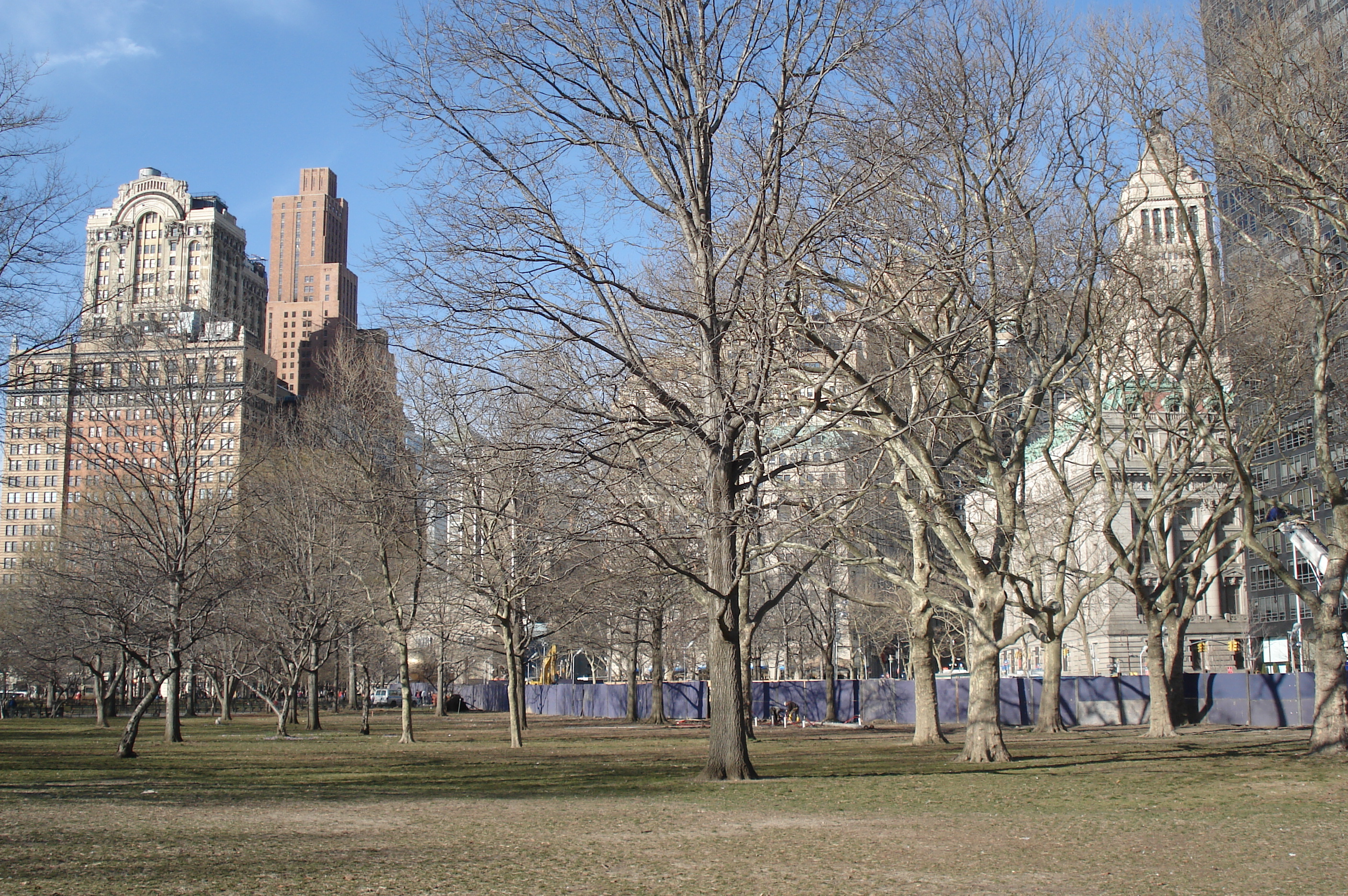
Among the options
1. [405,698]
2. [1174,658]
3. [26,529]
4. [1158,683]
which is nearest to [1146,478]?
[1174,658]

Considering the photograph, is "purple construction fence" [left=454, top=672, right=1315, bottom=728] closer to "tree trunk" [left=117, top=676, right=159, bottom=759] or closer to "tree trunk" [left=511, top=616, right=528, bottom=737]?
"tree trunk" [left=511, top=616, right=528, bottom=737]

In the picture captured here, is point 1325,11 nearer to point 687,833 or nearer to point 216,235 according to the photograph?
point 687,833

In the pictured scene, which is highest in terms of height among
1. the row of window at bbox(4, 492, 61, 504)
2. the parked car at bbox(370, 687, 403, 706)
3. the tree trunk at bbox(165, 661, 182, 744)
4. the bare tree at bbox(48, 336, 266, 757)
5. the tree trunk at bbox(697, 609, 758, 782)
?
the row of window at bbox(4, 492, 61, 504)

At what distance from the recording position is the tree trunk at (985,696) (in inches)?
720

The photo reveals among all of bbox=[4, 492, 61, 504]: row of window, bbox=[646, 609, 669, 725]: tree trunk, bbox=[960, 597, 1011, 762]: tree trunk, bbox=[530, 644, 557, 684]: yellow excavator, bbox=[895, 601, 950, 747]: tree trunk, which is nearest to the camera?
bbox=[960, 597, 1011, 762]: tree trunk

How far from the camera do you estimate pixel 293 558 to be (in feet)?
109

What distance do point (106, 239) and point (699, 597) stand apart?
2446cm

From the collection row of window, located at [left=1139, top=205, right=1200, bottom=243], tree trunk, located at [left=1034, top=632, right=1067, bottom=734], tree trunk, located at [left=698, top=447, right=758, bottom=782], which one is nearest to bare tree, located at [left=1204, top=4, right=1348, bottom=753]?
row of window, located at [left=1139, top=205, right=1200, bottom=243]

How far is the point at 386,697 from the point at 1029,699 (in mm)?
Answer: 61800

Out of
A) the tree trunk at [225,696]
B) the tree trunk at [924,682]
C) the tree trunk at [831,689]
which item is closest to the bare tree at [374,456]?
the tree trunk at [924,682]

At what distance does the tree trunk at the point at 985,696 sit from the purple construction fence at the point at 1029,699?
13877mm

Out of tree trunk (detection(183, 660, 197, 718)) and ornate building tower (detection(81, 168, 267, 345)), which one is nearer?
ornate building tower (detection(81, 168, 267, 345))

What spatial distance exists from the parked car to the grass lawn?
215 ft

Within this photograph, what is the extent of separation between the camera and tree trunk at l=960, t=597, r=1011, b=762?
60.0 ft
